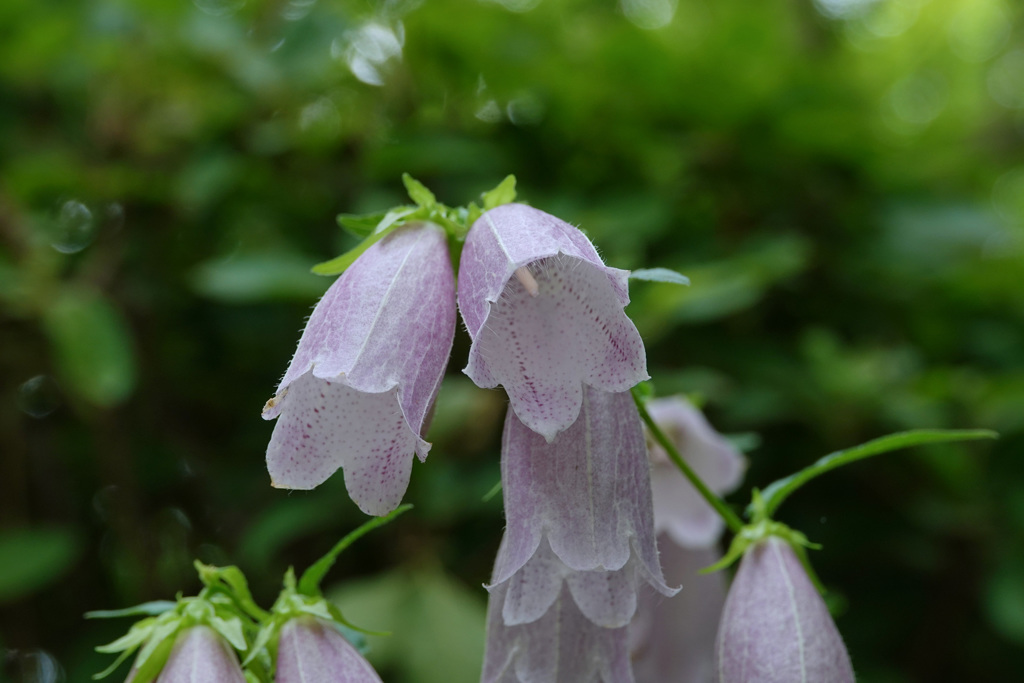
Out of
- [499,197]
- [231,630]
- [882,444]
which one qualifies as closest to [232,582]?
[231,630]

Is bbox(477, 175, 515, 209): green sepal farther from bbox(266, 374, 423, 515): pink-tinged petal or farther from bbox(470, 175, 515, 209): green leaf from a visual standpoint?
bbox(266, 374, 423, 515): pink-tinged petal

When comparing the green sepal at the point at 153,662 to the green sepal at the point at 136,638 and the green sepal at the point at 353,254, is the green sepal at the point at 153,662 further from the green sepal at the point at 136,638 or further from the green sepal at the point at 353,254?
the green sepal at the point at 353,254

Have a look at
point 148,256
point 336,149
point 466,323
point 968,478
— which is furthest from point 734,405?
point 148,256

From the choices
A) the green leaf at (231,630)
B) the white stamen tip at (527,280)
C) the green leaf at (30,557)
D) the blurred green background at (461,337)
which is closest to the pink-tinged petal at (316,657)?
the green leaf at (231,630)

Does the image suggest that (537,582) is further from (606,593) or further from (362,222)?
(362,222)

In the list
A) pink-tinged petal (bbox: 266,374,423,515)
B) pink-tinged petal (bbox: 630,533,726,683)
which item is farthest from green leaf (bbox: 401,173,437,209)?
pink-tinged petal (bbox: 630,533,726,683)

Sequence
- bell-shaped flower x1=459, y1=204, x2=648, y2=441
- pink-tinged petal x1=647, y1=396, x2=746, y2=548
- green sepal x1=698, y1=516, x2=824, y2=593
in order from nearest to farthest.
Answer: bell-shaped flower x1=459, y1=204, x2=648, y2=441, green sepal x1=698, y1=516, x2=824, y2=593, pink-tinged petal x1=647, y1=396, x2=746, y2=548
